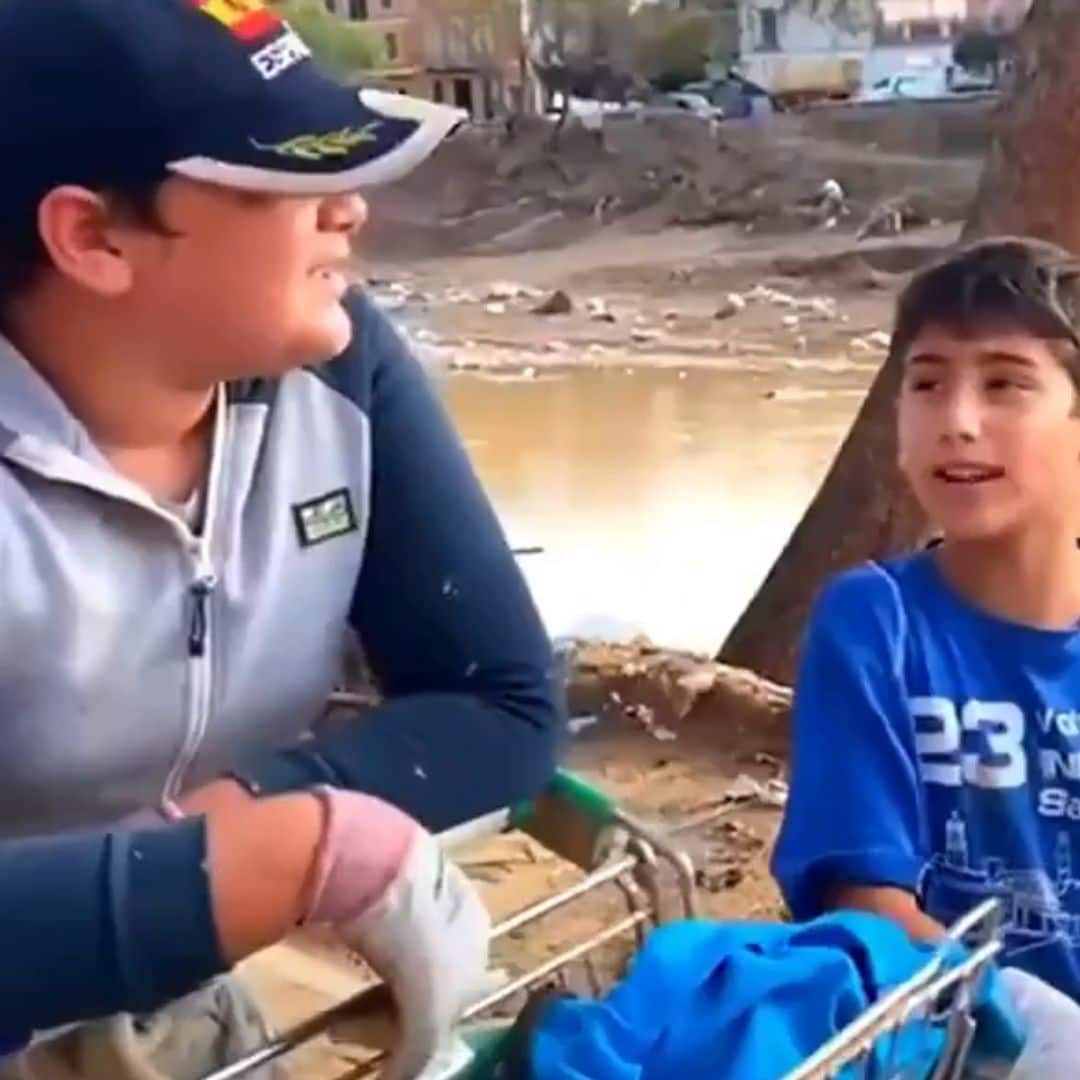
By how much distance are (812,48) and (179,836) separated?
4.85 meters

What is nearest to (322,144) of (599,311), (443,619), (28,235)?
(28,235)

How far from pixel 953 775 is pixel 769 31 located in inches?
175

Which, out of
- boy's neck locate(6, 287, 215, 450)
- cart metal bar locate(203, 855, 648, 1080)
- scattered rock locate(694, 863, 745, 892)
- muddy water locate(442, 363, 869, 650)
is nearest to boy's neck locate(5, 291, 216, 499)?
boy's neck locate(6, 287, 215, 450)

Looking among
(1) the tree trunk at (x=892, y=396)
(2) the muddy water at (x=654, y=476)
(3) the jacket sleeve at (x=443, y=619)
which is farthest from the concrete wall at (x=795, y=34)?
(3) the jacket sleeve at (x=443, y=619)

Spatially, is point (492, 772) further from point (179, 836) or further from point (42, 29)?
point (42, 29)

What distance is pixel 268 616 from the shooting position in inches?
35.0

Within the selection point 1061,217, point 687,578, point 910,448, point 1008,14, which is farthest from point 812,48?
point 910,448

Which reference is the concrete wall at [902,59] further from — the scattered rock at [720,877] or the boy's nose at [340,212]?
the boy's nose at [340,212]

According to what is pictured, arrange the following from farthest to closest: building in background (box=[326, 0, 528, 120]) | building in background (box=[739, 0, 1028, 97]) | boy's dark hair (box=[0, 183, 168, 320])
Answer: building in background (box=[739, 0, 1028, 97]) < building in background (box=[326, 0, 528, 120]) < boy's dark hair (box=[0, 183, 168, 320])

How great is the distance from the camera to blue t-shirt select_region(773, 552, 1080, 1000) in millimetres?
1156

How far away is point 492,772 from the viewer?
0.92 m

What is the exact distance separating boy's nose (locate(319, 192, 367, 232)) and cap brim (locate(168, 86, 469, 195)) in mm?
13

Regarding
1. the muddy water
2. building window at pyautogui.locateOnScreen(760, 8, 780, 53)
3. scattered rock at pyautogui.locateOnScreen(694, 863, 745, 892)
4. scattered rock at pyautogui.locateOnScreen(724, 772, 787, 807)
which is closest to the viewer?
scattered rock at pyautogui.locateOnScreen(694, 863, 745, 892)

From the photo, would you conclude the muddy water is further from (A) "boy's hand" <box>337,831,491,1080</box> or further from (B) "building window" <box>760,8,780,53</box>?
(A) "boy's hand" <box>337,831,491,1080</box>
